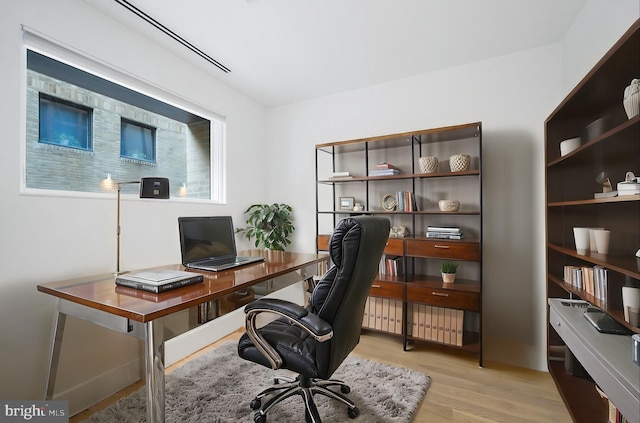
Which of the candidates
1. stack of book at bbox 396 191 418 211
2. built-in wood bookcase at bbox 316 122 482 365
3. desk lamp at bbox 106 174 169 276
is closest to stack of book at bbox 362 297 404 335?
built-in wood bookcase at bbox 316 122 482 365

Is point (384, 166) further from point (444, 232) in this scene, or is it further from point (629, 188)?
point (629, 188)

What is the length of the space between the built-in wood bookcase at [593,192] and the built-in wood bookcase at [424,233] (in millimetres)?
471

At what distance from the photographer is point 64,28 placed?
1.76 m

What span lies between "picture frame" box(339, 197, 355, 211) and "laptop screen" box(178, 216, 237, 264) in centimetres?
125

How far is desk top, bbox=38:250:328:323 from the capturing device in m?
1.08

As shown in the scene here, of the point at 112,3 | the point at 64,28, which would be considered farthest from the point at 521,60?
the point at 64,28

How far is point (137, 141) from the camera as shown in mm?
2338

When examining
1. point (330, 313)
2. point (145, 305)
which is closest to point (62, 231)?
point (145, 305)

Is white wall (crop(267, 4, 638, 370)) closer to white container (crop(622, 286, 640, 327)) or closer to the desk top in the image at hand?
white container (crop(622, 286, 640, 327))

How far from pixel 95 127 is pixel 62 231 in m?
0.79

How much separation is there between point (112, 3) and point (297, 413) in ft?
9.36

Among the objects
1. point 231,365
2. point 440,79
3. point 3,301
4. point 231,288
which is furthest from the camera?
point 440,79

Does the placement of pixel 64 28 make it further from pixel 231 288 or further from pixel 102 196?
pixel 231 288


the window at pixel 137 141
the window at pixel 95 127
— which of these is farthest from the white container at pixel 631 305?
the window at pixel 137 141
